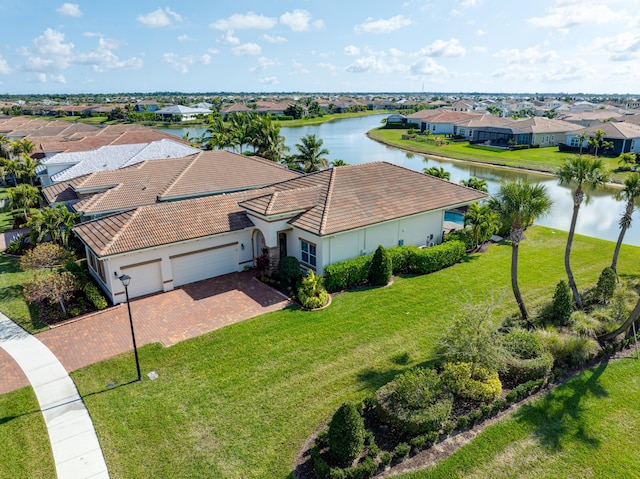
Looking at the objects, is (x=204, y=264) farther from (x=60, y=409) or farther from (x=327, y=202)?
(x=60, y=409)

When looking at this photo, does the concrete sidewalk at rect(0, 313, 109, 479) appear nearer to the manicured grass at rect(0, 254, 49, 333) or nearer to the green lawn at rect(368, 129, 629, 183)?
the manicured grass at rect(0, 254, 49, 333)

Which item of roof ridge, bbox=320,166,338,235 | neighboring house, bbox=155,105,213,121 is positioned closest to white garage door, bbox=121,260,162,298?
roof ridge, bbox=320,166,338,235

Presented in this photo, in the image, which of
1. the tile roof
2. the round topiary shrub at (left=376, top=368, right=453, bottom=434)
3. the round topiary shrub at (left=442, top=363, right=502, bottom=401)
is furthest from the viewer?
the tile roof

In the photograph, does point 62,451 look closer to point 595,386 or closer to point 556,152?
point 595,386

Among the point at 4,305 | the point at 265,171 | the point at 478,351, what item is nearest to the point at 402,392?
the point at 478,351

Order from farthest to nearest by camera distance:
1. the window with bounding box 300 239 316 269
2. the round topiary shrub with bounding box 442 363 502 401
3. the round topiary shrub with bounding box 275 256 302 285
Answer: the window with bounding box 300 239 316 269 → the round topiary shrub with bounding box 275 256 302 285 → the round topiary shrub with bounding box 442 363 502 401

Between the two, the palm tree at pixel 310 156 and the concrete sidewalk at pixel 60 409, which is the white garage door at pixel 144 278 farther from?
the palm tree at pixel 310 156

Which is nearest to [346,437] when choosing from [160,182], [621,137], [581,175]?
[581,175]

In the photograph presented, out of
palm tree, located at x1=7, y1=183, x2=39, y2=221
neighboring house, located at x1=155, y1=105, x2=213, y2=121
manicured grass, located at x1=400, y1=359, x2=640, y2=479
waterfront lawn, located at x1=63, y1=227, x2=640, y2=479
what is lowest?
manicured grass, located at x1=400, y1=359, x2=640, y2=479
